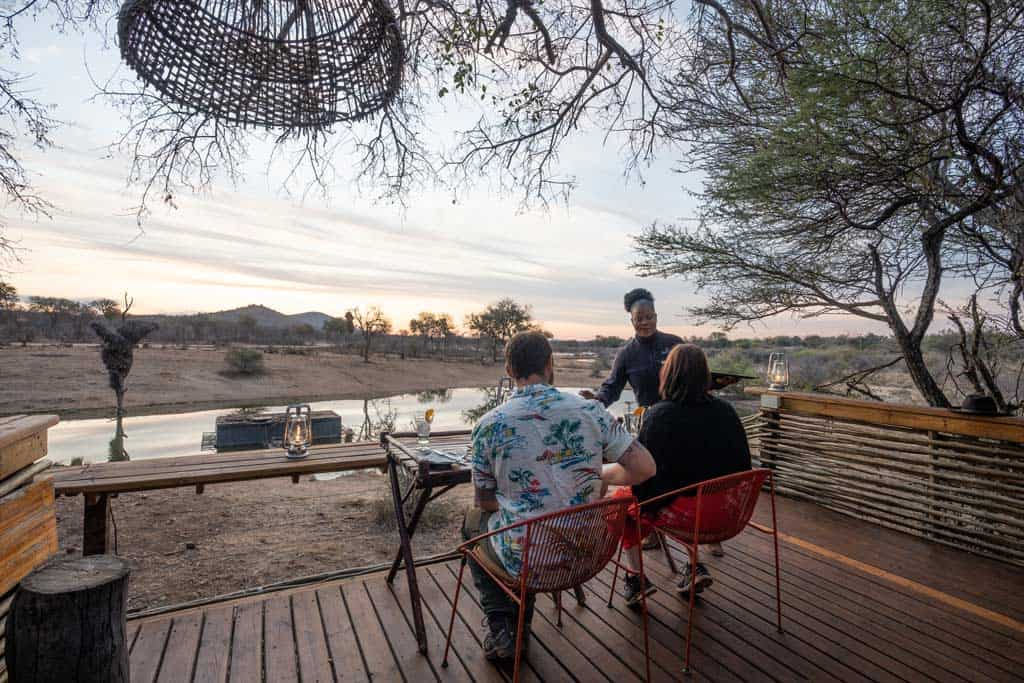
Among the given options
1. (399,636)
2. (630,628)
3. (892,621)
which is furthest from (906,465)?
(399,636)

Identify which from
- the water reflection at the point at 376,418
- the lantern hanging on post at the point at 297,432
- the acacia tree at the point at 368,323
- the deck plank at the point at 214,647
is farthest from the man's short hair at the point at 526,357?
the acacia tree at the point at 368,323

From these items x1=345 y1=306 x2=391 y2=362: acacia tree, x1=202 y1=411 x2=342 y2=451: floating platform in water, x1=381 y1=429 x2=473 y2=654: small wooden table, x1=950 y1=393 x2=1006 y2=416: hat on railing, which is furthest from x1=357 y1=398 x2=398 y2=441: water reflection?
x1=345 y1=306 x2=391 y2=362: acacia tree

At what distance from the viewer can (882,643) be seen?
7.14 ft

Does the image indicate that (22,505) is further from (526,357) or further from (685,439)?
(685,439)

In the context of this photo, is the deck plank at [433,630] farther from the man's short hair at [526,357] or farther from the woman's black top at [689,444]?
the man's short hair at [526,357]

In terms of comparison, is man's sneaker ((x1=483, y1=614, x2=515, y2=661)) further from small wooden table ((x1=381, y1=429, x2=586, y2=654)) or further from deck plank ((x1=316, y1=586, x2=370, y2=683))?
deck plank ((x1=316, y1=586, x2=370, y2=683))

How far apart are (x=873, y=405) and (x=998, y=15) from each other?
2.34 m

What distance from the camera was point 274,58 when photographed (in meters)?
1.89

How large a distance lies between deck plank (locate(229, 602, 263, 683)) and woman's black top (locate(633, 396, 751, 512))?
1.73 m

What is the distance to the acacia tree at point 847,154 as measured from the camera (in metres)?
2.81

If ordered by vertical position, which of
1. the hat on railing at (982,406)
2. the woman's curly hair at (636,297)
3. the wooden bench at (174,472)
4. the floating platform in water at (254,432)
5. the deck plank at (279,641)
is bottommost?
the floating platform in water at (254,432)

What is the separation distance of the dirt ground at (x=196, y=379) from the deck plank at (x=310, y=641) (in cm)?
1971

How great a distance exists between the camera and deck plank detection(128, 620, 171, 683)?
1949 mm

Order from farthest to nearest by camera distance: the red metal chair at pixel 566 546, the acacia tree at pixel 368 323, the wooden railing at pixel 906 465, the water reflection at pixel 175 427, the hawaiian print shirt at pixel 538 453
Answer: the acacia tree at pixel 368 323 < the water reflection at pixel 175 427 < the wooden railing at pixel 906 465 < the hawaiian print shirt at pixel 538 453 < the red metal chair at pixel 566 546
